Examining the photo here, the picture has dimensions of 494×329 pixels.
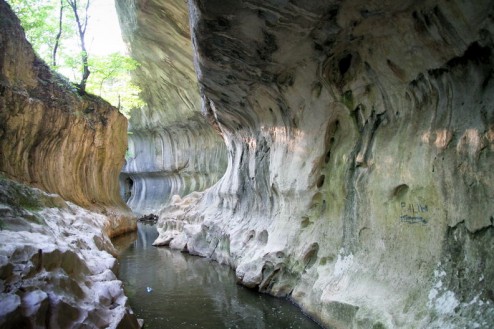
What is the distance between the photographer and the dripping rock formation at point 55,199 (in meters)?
4.21

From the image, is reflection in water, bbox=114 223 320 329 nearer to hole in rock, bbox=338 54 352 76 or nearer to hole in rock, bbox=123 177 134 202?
hole in rock, bbox=338 54 352 76

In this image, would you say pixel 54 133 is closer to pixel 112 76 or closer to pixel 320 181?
pixel 112 76

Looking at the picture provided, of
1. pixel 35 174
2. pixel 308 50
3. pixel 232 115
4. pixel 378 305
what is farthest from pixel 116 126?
pixel 378 305

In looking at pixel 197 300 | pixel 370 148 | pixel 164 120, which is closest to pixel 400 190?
pixel 370 148

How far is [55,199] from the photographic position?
8680mm

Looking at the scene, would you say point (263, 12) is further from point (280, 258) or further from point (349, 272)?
point (280, 258)

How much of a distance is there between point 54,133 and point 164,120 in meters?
14.4

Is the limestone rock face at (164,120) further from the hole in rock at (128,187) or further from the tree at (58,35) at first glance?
the tree at (58,35)

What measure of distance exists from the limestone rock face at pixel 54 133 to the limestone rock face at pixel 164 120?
4275mm

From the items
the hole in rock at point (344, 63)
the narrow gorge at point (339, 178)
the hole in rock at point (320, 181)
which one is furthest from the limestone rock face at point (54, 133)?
the hole in rock at point (344, 63)

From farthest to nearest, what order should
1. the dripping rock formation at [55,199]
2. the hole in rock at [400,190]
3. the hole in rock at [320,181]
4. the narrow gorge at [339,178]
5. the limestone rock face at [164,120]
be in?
the limestone rock face at [164,120] < the hole in rock at [320,181] < the hole in rock at [400,190] < the narrow gorge at [339,178] < the dripping rock formation at [55,199]

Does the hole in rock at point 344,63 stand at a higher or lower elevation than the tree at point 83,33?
lower

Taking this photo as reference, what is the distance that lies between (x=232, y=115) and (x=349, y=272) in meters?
6.39

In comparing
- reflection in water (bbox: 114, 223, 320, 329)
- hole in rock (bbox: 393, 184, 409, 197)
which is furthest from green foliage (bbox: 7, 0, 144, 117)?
hole in rock (bbox: 393, 184, 409, 197)
